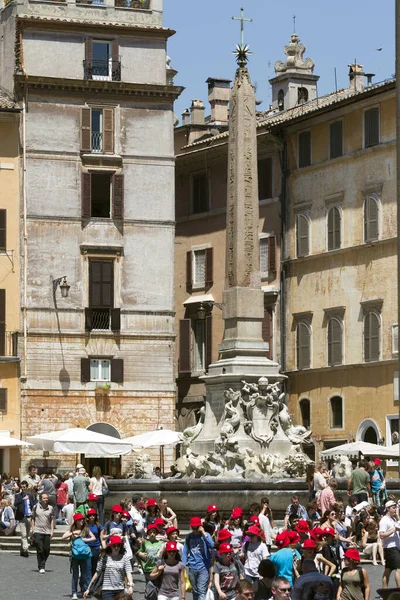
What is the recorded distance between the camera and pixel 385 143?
5678 centimetres

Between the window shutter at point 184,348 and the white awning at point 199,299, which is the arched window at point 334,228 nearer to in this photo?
the white awning at point 199,299

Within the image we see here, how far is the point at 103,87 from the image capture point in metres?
59.1

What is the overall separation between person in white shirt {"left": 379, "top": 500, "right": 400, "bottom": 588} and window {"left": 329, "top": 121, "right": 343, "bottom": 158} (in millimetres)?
32751

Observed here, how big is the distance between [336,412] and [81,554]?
3261 cm

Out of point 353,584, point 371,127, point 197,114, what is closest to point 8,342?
point 371,127

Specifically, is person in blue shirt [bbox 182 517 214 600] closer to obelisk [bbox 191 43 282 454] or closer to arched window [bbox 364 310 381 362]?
obelisk [bbox 191 43 282 454]

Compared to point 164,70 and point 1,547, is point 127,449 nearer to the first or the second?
point 1,547

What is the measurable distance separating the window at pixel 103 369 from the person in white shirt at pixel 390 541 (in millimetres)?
31370

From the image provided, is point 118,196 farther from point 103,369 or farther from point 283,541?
point 283,541

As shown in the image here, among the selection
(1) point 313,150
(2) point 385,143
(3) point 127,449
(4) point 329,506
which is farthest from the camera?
(1) point 313,150

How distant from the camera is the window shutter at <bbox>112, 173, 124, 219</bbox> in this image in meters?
58.8

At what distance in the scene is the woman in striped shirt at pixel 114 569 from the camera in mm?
21797

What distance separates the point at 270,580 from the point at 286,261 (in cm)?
4280

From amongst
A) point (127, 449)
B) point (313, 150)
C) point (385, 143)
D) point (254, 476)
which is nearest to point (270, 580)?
point (254, 476)
